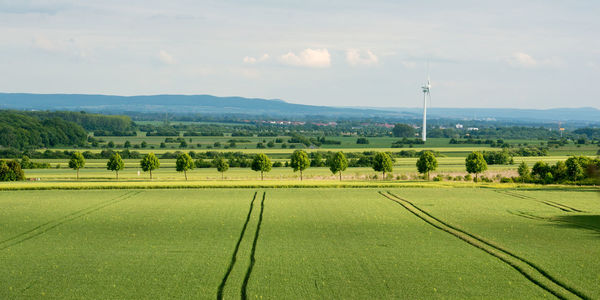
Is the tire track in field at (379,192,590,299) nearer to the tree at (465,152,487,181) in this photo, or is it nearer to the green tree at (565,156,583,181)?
the tree at (465,152,487,181)

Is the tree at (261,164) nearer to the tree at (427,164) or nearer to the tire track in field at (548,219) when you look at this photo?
the tree at (427,164)

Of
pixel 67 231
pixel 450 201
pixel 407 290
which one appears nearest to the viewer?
pixel 407 290

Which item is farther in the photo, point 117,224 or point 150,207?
point 150,207

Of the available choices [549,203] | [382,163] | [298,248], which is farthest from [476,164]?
[298,248]

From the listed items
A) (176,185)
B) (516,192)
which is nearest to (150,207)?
(176,185)

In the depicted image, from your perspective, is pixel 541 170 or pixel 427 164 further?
pixel 427 164

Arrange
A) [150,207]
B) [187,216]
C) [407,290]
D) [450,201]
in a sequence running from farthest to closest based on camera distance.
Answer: [450,201]
[150,207]
[187,216]
[407,290]

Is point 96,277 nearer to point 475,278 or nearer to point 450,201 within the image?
point 475,278

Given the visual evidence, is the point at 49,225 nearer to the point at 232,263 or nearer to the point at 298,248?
the point at 232,263
